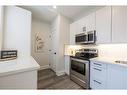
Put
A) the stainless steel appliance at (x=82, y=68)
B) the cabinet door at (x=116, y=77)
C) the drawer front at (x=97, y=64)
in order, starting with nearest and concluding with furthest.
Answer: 1. the cabinet door at (x=116, y=77)
2. the drawer front at (x=97, y=64)
3. the stainless steel appliance at (x=82, y=68)

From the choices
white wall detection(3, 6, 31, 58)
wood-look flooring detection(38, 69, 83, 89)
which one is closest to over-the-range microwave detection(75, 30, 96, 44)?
wood-look flooring detection(38, 69, 83, 89)

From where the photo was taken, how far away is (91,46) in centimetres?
328

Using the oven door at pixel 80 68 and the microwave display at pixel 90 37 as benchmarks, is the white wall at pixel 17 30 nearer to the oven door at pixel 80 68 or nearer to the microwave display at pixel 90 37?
the oven door at pixel 80 68

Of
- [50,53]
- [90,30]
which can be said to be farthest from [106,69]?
[50,53]

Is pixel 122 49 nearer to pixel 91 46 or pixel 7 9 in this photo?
pixel 91 46

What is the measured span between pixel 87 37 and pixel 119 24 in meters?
0.99

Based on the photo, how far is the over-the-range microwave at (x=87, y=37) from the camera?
274cm

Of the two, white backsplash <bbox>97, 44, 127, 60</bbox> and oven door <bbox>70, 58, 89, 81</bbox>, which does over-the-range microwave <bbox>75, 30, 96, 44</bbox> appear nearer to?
white backsplash <bbox>97, 44, 127, 60</bbox>

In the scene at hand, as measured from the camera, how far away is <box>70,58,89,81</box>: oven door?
8.46ft

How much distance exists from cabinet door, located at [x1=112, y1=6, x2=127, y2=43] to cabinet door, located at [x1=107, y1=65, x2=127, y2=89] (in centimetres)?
63

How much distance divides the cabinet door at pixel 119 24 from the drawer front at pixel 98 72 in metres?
0.75

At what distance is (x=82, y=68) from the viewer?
274 centimetres

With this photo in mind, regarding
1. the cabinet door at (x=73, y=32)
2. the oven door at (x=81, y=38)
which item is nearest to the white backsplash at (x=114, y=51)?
the oven door at (x=81, y=38)

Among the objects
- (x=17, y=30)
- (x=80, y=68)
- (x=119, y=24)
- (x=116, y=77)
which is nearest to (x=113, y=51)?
(x=119, y=24)
